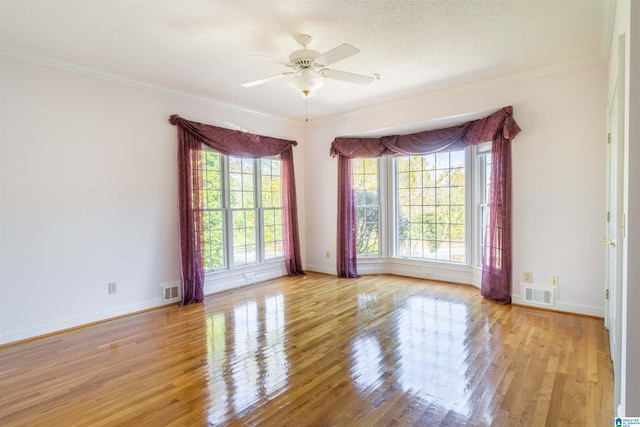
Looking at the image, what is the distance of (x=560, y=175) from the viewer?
3652 millimetres

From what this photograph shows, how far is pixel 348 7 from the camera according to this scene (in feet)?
8.23

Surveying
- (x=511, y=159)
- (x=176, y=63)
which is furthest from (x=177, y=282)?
(x=511, y=159)

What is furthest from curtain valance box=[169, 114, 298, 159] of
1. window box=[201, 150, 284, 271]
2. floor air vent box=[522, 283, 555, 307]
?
floor air vent box=[522, 283, 555, 307]

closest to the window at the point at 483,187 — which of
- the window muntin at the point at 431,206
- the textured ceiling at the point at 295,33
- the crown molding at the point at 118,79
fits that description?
the window muntin at the point at 431,206

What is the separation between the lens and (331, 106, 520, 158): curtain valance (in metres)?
3.99

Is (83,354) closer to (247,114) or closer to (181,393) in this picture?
(181,393)

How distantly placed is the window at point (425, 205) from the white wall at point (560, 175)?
0.67m

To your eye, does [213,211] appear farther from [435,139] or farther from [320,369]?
[435,139]

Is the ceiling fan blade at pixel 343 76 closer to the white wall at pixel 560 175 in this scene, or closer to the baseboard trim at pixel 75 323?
the white wall at pixel 560 175

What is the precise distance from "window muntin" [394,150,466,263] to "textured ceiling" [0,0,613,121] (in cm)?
150

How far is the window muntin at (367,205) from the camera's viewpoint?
5.75 meters

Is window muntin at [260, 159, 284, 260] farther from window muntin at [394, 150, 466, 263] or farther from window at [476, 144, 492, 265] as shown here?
window at [476, 144, 492, 265]

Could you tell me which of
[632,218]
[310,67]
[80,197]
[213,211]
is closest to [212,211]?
[213,211]

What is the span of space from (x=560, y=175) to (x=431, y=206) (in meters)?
1.90
